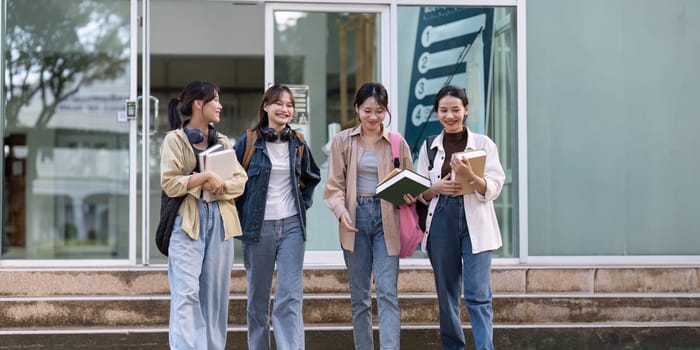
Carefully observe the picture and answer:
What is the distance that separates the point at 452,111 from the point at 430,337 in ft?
5.54

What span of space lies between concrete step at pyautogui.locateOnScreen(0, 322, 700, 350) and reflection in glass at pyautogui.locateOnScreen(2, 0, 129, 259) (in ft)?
18.4

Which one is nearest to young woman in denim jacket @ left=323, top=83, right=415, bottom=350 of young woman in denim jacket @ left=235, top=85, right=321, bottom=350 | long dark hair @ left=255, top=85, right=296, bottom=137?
young woman in denim jacket @ left=235, top=85, right=321, bottom=350

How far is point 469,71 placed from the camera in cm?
714

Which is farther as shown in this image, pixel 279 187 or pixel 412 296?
pixel 412 296

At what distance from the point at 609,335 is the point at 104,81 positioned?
870 cm

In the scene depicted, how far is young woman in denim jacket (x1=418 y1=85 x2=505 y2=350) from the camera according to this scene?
4809mm

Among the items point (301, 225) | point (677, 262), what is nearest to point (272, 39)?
point (301, 225)

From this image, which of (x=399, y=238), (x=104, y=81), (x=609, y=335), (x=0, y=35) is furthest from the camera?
(x=104, y=81)

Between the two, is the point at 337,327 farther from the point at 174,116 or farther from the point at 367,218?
the point at 174,116

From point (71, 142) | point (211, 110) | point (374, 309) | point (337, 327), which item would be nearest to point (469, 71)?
point (374, 309)

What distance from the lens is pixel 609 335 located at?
596 cm

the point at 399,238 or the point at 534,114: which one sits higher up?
the point at 534,114

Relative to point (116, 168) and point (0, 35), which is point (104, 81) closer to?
point (116, 168)

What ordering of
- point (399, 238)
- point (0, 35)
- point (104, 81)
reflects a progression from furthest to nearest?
1. point (104, 81)
2. point (0, 35)
3. point (399, 238)
